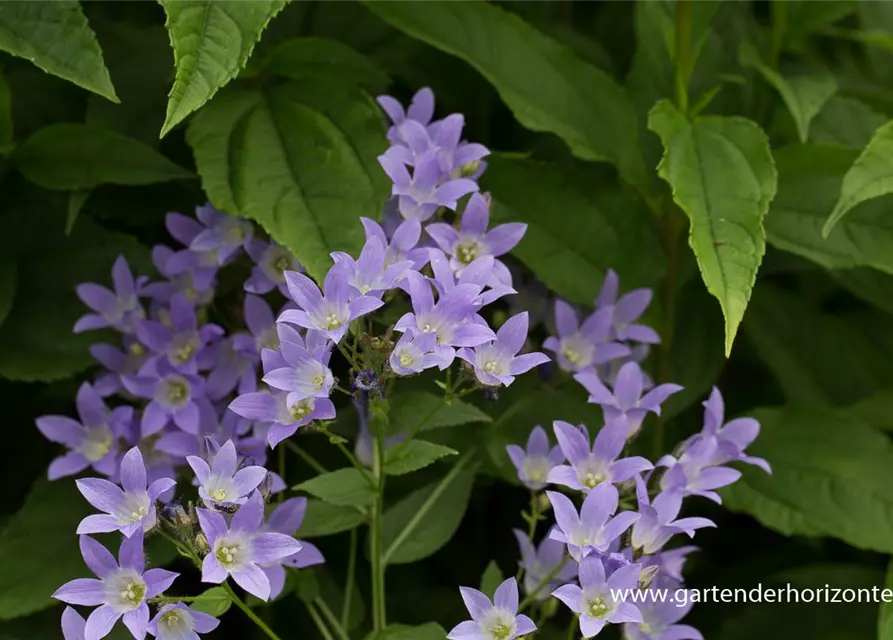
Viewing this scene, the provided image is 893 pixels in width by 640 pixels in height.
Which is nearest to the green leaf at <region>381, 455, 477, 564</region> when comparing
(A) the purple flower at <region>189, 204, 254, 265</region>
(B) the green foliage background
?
(B) the green foliage background

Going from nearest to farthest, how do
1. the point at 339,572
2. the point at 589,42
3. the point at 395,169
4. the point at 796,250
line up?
the point at 395,169 → the point at 796,250 → the point at 339,572 → the point at 589,42

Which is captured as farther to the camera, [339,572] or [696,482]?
[339,572]

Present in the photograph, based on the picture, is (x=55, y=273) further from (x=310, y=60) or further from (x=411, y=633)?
(x=411, y=633)

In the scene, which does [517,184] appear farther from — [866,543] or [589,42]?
[866,543]

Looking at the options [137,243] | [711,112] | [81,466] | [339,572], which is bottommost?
[339,572]

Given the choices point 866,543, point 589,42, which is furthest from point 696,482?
point 589,42

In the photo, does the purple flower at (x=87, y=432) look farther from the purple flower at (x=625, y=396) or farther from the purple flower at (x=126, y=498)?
the purple flower at (x=625, y=396)

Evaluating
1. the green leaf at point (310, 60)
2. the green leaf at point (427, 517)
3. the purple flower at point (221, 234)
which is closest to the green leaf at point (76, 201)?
the purple flower at point (221, 234)

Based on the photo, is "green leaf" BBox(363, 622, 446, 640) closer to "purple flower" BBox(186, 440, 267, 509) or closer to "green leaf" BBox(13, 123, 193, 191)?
"purple flower" BBox(186, 440, 267, 509)
